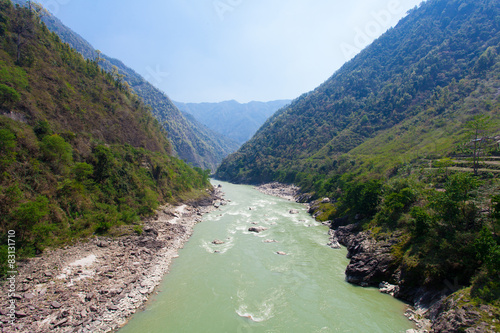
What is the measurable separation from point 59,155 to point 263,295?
29.7m

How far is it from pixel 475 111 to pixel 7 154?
10733 cm

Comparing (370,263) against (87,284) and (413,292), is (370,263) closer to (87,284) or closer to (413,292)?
(413,292)

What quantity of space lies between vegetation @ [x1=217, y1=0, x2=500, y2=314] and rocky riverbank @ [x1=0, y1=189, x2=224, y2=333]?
23.6 metres

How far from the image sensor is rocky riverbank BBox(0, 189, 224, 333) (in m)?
15.1

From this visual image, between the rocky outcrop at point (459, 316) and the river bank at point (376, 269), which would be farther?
the river bank at point (376, 269)

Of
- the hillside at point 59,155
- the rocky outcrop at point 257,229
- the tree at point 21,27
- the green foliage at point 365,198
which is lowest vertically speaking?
the rocky outcrop at point 257,229

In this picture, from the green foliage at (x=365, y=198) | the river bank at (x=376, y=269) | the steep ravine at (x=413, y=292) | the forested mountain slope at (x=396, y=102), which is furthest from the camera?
the forested mountain slope at (x=396, y=102)

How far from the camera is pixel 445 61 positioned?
11675 centimetres

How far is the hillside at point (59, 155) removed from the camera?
22.7 m

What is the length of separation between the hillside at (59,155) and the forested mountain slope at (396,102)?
5380 cm

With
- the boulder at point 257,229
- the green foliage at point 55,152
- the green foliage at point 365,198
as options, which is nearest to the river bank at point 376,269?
the green foliage at point 365,198

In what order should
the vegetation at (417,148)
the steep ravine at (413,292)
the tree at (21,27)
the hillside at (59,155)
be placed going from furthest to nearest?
1. the tree at (21,27)
2. the hillside at (59,155)
3. the vegetation at (417,148)
4. the steep ravine at (413,292)

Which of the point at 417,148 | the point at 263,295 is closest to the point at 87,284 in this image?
the point at 263,295

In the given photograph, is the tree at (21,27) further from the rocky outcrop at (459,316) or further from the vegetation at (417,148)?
the rocky outcrop at (459,316)
